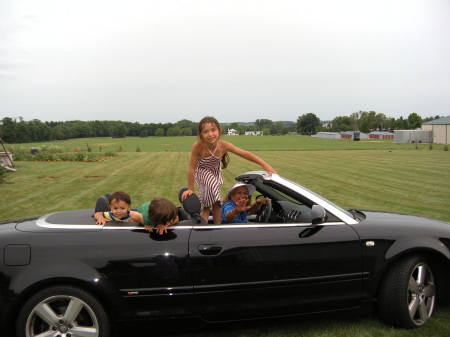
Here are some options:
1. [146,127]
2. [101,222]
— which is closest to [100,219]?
[101,222]

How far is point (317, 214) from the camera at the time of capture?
2.99 metres

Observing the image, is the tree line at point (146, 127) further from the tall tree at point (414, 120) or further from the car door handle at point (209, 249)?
the car door handle at point (209, 249)

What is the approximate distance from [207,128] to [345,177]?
12394 mm

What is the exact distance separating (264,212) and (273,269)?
32.1 inches

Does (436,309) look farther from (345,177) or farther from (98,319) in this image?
(345,177)

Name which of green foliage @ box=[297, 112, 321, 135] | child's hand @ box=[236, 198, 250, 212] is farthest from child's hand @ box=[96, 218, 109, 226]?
green foliage @ box=[297, 112, 321, 135]

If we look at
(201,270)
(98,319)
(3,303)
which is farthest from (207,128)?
(3,303)

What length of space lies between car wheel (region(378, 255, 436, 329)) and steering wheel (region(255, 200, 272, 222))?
1103 millimetres

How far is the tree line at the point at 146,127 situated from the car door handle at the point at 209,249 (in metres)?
21.7

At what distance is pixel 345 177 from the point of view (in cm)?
1496

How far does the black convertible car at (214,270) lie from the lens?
2.65m

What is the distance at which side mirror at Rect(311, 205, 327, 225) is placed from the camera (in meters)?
2.99

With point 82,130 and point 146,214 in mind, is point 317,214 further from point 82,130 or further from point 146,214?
point 82,130

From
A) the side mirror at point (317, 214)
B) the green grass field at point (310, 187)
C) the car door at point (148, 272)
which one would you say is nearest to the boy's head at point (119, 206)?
the car door at point (148, 272)
